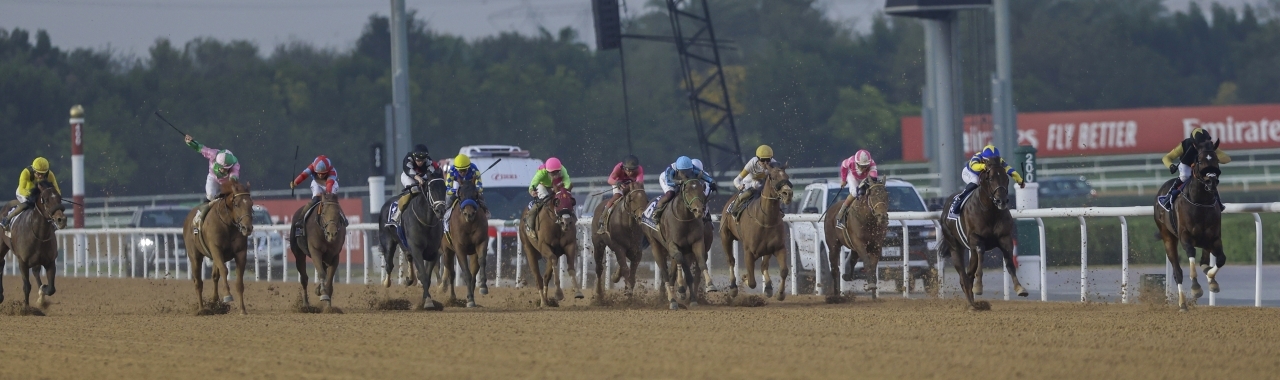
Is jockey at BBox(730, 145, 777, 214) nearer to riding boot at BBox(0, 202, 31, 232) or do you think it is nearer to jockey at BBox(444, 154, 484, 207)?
jockey at BBox(444, 154, 484, 207)

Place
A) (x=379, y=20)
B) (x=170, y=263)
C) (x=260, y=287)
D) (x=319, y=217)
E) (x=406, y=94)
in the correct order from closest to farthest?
(x=319, y=217)
(x=260, y=287)
(x=406, y=94)
(x=170, y=263)
(x=379, y=20)

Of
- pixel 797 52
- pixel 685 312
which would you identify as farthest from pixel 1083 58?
pixel 685 312

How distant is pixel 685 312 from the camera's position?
14.6 m

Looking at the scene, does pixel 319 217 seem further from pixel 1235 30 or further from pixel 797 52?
pixel 1235 30

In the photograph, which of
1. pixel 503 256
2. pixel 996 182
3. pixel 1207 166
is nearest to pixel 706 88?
pixel 503 256

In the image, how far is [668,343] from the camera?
11.0m

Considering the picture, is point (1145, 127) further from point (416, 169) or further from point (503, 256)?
point (416, 169)

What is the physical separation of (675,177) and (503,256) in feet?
29.2

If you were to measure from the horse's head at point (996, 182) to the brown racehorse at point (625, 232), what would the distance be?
3745 mm

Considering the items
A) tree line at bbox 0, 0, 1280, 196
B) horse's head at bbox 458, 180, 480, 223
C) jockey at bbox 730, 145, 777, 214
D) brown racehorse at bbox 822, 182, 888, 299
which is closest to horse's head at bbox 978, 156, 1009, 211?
brown racehorse at bbox 822, 182, 888, 299

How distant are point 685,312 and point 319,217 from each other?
3.71 m

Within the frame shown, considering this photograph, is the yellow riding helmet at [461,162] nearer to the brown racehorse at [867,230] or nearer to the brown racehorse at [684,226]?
the brown racehorse at [684,226]

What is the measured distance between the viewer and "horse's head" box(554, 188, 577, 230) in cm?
1591

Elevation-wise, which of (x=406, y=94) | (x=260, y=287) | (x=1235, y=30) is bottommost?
(x=260, y=287)
